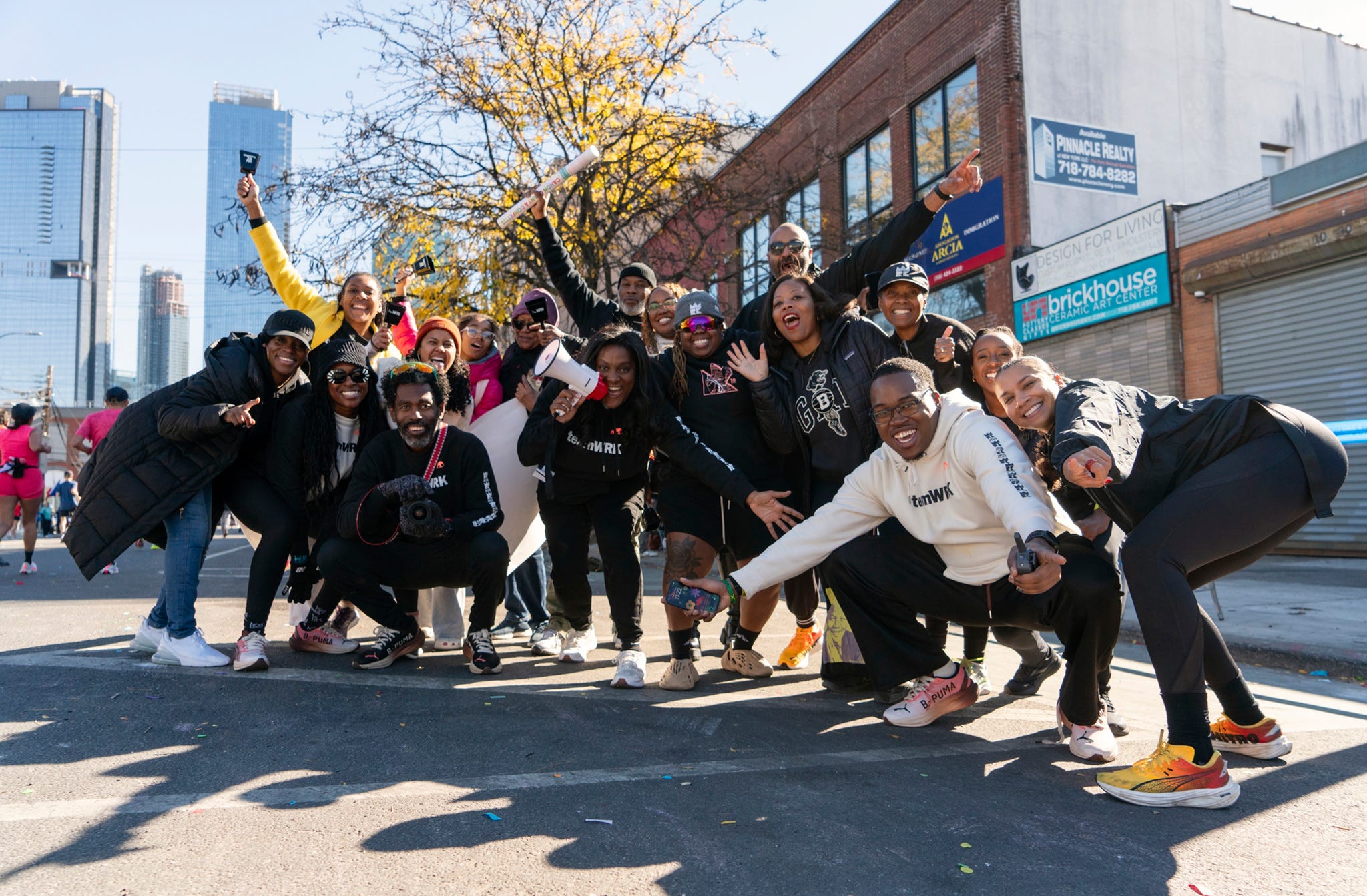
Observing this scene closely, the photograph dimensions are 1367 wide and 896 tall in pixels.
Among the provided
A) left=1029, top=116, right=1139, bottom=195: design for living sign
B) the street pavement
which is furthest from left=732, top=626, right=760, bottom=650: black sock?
left=1029, top=116, right=1139, bottom=195: design for living sign

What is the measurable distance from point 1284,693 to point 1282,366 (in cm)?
918

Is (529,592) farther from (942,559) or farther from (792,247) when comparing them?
(942,559)

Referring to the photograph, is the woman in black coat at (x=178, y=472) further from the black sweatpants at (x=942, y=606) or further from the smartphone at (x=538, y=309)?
the black sweatpants at (x=942, y=606)

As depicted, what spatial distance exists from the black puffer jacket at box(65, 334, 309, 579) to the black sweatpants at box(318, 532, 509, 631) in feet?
2.51

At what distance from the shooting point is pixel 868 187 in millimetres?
18672

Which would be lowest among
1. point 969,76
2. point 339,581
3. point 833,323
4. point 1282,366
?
point 339,581

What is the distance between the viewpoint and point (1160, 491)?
310cm

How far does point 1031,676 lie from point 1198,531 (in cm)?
149

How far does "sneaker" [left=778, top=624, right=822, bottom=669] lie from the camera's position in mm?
4957

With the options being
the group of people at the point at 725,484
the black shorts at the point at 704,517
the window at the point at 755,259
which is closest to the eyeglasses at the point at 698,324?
the group of people at the point at 725,484

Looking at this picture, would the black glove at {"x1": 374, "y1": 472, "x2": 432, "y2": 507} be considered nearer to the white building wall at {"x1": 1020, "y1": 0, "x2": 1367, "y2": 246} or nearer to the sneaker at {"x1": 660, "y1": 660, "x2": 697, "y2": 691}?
the sneaker at {"x1": 660, "y1": 660, "x2": 697, "y2": 691}

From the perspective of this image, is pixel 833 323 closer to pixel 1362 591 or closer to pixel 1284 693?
pixel 1284 693

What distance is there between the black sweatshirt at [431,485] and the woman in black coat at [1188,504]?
9.05 ft

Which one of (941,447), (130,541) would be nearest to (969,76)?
(941,447)
